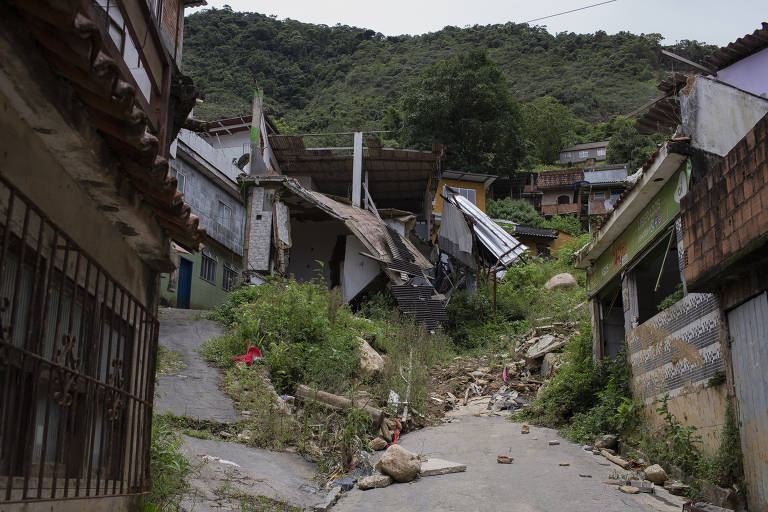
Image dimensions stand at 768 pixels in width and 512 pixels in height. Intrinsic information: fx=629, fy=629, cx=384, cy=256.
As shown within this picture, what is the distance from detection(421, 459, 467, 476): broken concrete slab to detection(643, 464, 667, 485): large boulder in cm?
224

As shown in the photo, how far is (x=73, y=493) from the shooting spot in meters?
3.93

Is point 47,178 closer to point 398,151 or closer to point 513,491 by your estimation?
point 513,491

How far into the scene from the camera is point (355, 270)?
61.7 ft

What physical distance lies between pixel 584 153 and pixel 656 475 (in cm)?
4841

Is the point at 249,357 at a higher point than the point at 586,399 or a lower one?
higher

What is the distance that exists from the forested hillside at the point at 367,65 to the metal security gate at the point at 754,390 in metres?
38.4

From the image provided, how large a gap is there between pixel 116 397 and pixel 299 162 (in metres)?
17.7

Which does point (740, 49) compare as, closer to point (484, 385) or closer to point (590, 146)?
point (484, 385)

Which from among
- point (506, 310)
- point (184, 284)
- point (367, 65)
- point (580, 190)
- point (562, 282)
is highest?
point (367, 65)

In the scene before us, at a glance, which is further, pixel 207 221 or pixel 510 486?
pixel 207 221

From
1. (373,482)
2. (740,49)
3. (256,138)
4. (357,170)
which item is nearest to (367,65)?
(357,170)

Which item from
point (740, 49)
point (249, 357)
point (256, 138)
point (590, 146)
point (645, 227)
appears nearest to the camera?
point (645, 227)

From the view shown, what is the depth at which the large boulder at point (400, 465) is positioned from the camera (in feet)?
25.2

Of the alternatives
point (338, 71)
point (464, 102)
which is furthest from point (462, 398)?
point (338, 71)
